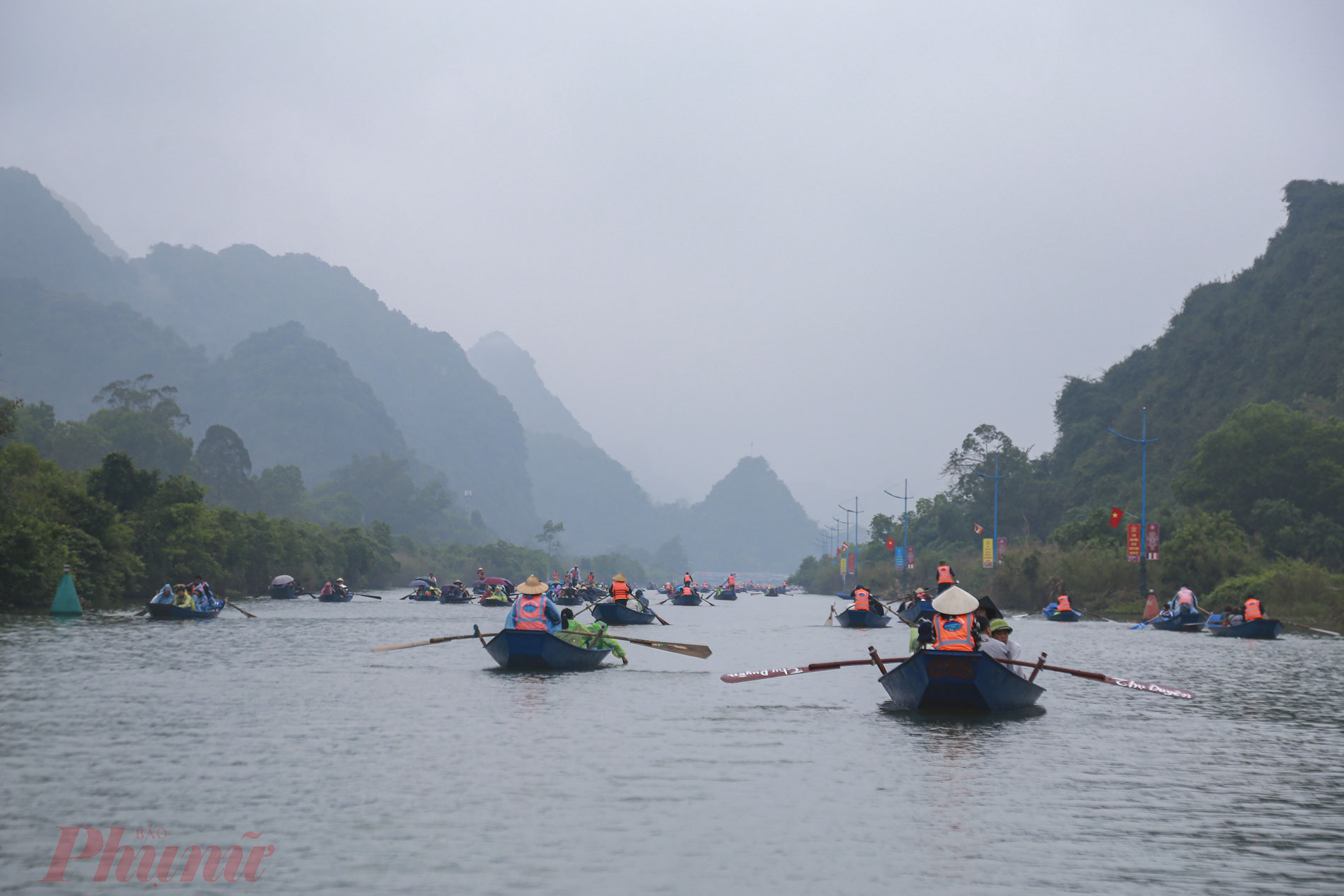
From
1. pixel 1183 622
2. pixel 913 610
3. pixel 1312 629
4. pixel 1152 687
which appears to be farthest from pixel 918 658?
pixel 1183 622

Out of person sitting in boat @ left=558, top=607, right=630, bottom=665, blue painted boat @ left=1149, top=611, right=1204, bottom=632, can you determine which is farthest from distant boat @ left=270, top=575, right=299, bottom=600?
blue painted boat @ left=1149, top=611, right=1204, bottom=632

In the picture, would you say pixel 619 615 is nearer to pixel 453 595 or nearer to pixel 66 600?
pixel 66 600

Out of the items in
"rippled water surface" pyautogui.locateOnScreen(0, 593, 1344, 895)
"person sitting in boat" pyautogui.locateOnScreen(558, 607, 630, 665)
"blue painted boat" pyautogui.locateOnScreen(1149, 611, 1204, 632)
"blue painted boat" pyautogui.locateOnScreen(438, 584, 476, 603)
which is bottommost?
"rippled water surface" pyautogui.locateOnScreen(0, 593, 1344, 895)

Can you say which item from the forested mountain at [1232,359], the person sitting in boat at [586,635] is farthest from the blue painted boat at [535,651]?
the forested mountain at [1232,359]

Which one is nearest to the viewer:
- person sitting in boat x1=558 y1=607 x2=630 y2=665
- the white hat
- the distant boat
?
the white hat

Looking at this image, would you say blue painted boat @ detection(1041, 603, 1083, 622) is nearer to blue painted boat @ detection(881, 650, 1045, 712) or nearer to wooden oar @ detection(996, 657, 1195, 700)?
wooden oar @ detection(996, 657, 1195, 700)

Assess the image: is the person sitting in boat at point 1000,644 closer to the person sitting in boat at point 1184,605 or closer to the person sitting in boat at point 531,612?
the person sitting in boat at point 531,612

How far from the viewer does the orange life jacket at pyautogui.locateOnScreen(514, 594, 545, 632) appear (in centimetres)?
2106

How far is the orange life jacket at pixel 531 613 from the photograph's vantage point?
21.1 metres

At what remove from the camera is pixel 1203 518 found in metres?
52.5

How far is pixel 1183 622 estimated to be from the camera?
41.0 m

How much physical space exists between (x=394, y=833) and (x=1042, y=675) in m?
17.3

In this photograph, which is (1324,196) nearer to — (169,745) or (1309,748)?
(1309,748)

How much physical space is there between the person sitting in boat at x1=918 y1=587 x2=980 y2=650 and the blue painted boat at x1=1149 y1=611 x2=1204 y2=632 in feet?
94.8
